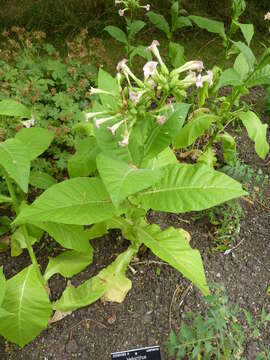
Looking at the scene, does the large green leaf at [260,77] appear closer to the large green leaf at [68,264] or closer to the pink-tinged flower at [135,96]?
the pink-tinged flower at [135,96]

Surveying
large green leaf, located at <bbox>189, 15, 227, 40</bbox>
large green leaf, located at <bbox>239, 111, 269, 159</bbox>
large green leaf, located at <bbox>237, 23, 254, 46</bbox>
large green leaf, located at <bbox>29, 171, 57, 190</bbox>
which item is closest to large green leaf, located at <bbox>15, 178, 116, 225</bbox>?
large green leaf, located at <bbox>29, 171, 57, 190</bbox>

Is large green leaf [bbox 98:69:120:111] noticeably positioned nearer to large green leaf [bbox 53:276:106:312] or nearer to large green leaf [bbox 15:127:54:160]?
large green leaf [bbox 15:127:54:160]

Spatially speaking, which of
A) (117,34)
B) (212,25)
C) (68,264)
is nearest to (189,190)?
(68,264)

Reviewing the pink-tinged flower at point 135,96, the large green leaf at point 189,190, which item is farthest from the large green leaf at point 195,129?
the pink-tinged flower at point 135,96

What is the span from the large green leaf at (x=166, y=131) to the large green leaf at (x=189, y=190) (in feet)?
0.61

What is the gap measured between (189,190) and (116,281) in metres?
0.69

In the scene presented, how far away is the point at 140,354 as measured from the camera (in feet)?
5.64

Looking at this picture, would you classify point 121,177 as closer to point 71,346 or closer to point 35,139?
point 35,139

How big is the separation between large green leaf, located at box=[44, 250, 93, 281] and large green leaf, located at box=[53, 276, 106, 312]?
0.08 meters

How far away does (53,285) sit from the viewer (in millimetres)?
2113

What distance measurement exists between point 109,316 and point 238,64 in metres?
1.63

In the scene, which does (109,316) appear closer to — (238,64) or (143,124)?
(143,124)

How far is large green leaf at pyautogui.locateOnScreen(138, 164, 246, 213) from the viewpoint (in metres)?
1.51

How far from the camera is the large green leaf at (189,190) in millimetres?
1510
